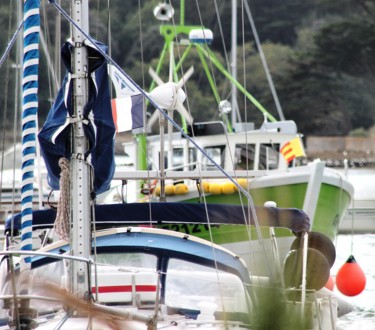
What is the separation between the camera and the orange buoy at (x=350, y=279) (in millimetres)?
13656

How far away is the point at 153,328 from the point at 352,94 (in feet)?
179

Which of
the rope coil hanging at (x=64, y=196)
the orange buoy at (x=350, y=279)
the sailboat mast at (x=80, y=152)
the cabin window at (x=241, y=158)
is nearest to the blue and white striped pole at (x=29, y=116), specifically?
the rope coil hanging at (x=64, y=196)

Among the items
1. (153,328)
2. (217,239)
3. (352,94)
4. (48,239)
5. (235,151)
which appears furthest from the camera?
(352,94)

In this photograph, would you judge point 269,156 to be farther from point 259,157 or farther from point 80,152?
point 80,152

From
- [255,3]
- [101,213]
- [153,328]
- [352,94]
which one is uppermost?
[255,3]

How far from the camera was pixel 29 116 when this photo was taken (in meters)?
9.30

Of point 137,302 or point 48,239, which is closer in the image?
point 137,302

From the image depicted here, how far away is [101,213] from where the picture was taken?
11.3 metres

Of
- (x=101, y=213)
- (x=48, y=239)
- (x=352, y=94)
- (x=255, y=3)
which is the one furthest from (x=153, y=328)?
(x=255, y=3)

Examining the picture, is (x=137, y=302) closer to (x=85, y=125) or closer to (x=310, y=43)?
(x=85, y=125)

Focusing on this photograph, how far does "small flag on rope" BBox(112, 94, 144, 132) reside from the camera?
1191 cm

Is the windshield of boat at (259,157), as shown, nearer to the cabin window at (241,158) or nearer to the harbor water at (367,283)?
the cabin window at (241,158)

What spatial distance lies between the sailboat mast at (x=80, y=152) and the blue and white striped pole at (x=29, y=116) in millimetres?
529

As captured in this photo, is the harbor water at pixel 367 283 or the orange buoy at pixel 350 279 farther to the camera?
the harbor water at pixel 367 283
